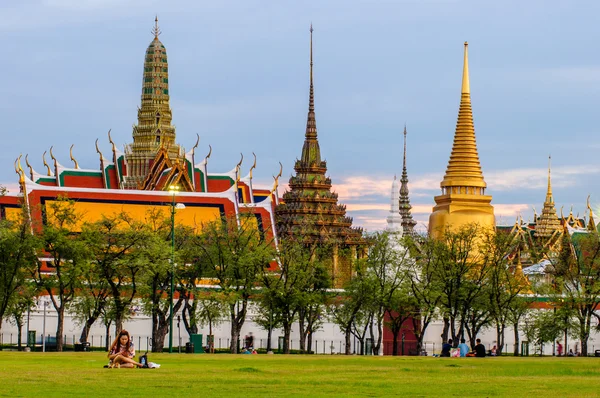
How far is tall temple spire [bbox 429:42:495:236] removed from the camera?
105562 millimetres

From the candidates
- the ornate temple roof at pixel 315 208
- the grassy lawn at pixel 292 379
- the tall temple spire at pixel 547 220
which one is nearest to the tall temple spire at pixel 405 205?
the tall temple spire at pixel 547 220

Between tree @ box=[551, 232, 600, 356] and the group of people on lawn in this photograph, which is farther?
tree @ box=[551, 232, 600, 356]

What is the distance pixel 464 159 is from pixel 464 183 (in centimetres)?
196

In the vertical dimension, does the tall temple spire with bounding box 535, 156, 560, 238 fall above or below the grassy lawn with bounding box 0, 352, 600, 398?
above

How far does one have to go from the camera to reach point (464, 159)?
348 ft

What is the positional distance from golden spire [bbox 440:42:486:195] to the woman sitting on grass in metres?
72.4

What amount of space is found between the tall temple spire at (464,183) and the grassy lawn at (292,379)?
213 ft

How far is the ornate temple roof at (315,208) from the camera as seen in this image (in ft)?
309

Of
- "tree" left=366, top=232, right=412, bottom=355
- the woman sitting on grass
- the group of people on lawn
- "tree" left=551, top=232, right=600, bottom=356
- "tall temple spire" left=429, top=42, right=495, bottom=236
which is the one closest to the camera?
the woman sitting on grass

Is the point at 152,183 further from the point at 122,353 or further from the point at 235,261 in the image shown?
the point at 122,353

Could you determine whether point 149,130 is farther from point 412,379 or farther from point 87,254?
point 412,379

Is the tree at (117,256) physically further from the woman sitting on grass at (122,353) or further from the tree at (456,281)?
the woman sitting on grass at (122,353)

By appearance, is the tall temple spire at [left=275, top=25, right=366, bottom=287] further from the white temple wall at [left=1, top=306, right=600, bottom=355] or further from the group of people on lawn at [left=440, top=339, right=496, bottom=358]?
the group of people on lawn at [left=440, top=339, right=496, bottom=358]

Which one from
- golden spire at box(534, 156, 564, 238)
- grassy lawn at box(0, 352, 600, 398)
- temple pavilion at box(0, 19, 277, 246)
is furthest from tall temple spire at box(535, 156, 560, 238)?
grassy lawn at box(0, 352, 600, 398)
